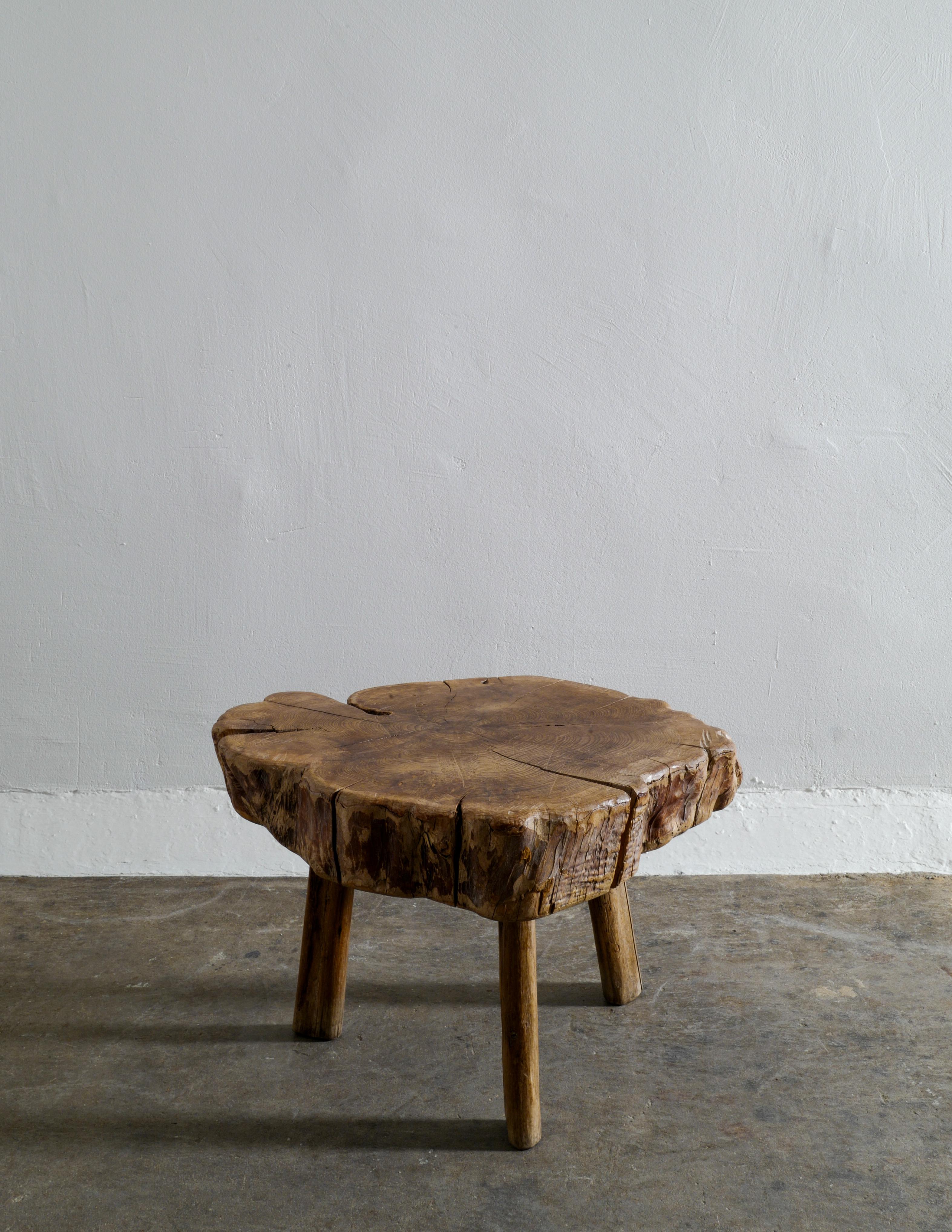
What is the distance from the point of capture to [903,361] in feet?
7.80

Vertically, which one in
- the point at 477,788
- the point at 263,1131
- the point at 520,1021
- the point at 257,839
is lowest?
the point at 257,839

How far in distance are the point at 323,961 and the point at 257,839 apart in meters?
0.78

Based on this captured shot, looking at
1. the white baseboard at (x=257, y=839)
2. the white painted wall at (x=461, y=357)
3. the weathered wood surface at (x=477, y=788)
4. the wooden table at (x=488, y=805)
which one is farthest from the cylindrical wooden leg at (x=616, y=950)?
the white painted wall at (x=461, y=357)

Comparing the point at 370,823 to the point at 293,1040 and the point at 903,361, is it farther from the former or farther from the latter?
the point at 903,361

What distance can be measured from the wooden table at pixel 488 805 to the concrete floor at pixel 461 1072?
0.11 meters

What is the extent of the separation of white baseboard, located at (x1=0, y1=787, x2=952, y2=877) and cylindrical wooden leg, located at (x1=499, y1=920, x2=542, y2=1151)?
1.02 m

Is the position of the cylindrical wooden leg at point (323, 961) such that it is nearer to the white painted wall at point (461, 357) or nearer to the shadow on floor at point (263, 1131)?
the shadow on floor at point (263, 1131)

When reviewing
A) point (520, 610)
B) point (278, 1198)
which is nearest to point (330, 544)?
point (520, 610)

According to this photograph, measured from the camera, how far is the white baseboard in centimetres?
230

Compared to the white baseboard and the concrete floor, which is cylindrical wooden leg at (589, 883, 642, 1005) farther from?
the white baseboard

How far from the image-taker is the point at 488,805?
3.82ft

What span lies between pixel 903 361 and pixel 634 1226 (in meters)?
2.00

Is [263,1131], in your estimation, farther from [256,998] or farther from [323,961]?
[256,998]

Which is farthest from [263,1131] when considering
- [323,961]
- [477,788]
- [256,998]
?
[477,788]
